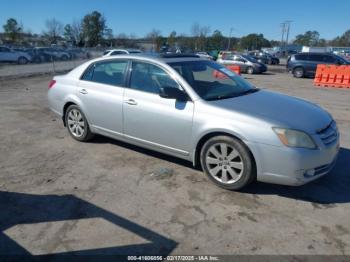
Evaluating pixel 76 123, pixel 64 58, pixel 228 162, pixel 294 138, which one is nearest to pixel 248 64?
pixel 76 123

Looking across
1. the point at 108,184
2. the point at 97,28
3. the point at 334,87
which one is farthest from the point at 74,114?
the point at 97,28

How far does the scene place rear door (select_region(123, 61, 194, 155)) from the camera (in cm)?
427

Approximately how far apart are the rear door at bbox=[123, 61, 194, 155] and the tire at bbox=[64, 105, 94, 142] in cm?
109

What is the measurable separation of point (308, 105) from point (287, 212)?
1.72 meters

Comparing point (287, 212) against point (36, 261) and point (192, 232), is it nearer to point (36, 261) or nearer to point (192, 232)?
point (192, 232)

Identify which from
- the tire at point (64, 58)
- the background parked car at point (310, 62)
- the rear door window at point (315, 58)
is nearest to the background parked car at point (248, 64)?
the background parked car at point (310, 62)

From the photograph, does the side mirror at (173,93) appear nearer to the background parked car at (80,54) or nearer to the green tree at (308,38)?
the background parked car at (80,54)

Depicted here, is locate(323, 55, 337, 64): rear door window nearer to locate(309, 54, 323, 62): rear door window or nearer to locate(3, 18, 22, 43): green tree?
locate(309, 54, 323, 62): rear door window

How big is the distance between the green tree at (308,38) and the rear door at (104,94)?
12533 centimetres

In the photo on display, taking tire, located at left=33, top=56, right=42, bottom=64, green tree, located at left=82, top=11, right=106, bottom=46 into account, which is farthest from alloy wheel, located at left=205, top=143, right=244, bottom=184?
green tree, located at left=82, top=11, right=106, bottom=46

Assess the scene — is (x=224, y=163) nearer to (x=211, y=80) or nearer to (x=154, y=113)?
(x=154, y=113)

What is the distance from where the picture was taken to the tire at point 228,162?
12.6ft

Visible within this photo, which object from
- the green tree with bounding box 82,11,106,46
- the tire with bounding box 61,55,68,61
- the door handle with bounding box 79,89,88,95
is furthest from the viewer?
the green tree with bounding box 82,11,106,46

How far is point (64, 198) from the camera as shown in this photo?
388cm
